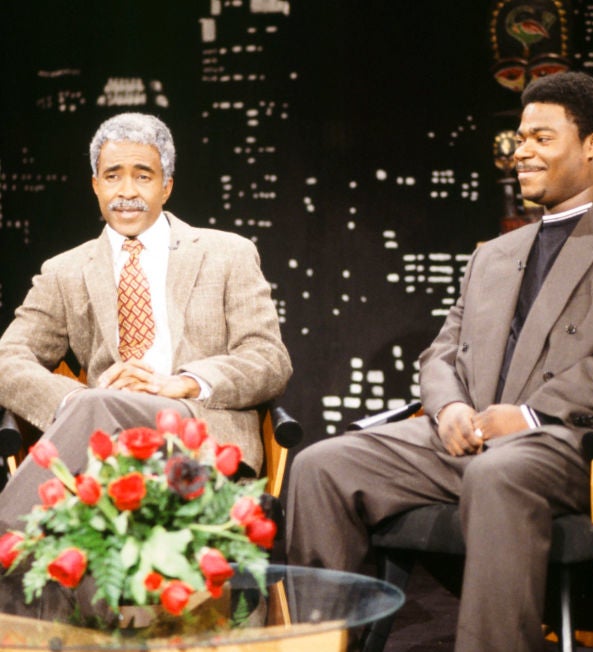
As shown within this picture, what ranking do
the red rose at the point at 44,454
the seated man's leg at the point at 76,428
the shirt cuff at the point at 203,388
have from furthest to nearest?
the shirt cuff at the point at 203,388, the seated man's leg at the point at 76,428, the red rose at the point at 44,454

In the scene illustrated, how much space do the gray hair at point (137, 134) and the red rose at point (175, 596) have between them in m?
1.99

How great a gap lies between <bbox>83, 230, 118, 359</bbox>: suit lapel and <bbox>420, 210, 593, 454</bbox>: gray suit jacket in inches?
38.3

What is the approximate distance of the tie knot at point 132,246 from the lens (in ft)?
12.0

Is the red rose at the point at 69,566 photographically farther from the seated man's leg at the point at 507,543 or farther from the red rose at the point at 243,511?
the seated man's leg at the point at 507,543

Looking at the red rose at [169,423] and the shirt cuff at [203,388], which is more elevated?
the red rose at [169,423]

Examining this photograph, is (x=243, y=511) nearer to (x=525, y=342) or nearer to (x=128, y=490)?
(x=128, y=490)

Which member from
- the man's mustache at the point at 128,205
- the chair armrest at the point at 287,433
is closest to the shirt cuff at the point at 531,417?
the chair armrest at the point at 287,433

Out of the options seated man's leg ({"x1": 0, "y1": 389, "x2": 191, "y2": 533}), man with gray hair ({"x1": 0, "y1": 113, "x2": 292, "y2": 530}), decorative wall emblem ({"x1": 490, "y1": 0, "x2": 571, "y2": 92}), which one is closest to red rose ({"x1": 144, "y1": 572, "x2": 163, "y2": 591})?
seated man's leg ({"x1": 0, "y1": 389, "x2": 191, "y2": 533})

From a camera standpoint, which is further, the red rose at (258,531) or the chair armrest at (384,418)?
the chair armrest at (384,418)

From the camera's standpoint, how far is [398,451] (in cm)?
310

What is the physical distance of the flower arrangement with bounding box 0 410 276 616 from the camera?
196cm

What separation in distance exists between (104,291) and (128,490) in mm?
1715

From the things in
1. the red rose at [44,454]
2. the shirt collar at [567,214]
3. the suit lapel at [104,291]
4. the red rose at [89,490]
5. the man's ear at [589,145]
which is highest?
the man's ear at [589,145]

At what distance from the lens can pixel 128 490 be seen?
6.38ft
